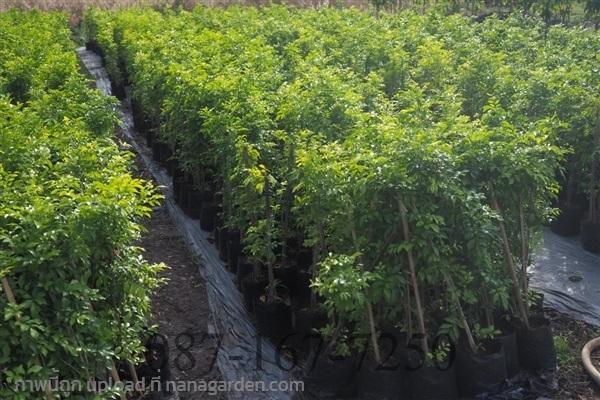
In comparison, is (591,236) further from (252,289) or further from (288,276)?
(252,289)

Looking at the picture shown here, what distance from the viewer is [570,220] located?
800cm

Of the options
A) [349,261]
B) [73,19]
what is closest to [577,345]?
[349,261]

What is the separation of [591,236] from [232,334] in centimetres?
414

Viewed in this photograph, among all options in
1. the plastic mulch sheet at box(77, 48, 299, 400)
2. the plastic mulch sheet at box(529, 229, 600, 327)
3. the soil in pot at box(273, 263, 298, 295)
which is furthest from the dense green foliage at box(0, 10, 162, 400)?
the plastic mulch sheet at box(529, 229, 600, 327)

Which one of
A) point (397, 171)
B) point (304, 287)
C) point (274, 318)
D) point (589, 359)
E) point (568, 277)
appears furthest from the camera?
point (568, 277)

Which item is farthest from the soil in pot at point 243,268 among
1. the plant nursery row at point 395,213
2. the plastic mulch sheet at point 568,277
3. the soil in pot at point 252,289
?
the plastic mulch sheet at point 568,277

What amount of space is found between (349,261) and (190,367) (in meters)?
1.85

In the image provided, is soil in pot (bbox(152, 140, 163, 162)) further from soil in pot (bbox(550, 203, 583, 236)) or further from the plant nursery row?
soil in pot (bbox(550, 203, 583, 236))

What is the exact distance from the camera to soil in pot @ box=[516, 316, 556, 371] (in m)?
5.37

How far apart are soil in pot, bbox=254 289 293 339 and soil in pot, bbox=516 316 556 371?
195 cm

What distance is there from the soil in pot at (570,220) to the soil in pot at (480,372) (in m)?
3.32

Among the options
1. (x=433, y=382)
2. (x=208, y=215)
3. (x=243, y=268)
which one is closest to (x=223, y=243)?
(x=208, y=215)

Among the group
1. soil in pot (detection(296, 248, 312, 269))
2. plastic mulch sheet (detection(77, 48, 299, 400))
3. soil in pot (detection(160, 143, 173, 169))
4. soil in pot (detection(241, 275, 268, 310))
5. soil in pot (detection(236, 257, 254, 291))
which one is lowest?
plastic mulch sheet (detection(77, 48, 299, 400))

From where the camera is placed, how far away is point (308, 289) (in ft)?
20.5
